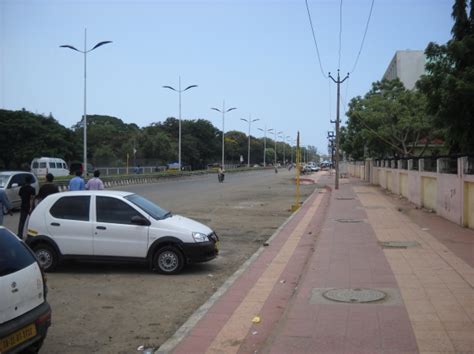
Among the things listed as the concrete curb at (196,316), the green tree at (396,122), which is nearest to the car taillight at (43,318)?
the concrete curb at (196,316)

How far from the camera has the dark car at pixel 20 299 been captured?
460cm

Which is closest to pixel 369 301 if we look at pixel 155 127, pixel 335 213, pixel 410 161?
pixel 335 213

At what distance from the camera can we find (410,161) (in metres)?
26.0

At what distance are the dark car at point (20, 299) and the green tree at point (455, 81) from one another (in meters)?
14.5

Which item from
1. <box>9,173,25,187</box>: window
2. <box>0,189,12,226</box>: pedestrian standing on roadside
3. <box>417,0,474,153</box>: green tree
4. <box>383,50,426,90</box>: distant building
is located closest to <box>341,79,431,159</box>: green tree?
<box>417,0,474,153</box>: green tree

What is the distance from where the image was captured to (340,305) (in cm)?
708

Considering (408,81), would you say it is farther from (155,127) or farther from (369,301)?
(369,301)

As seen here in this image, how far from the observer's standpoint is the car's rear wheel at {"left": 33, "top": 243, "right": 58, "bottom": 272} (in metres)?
9.79

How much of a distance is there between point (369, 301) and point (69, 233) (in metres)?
5.43

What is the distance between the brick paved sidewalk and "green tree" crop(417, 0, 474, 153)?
618cm

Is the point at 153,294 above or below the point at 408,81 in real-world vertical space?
below

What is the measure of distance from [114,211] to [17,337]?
204 inches

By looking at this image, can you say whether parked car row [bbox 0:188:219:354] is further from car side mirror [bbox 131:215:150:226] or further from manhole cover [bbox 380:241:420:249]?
manhole cover [bbox 380:241:420:249]

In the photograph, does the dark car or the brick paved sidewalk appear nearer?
the dark car
